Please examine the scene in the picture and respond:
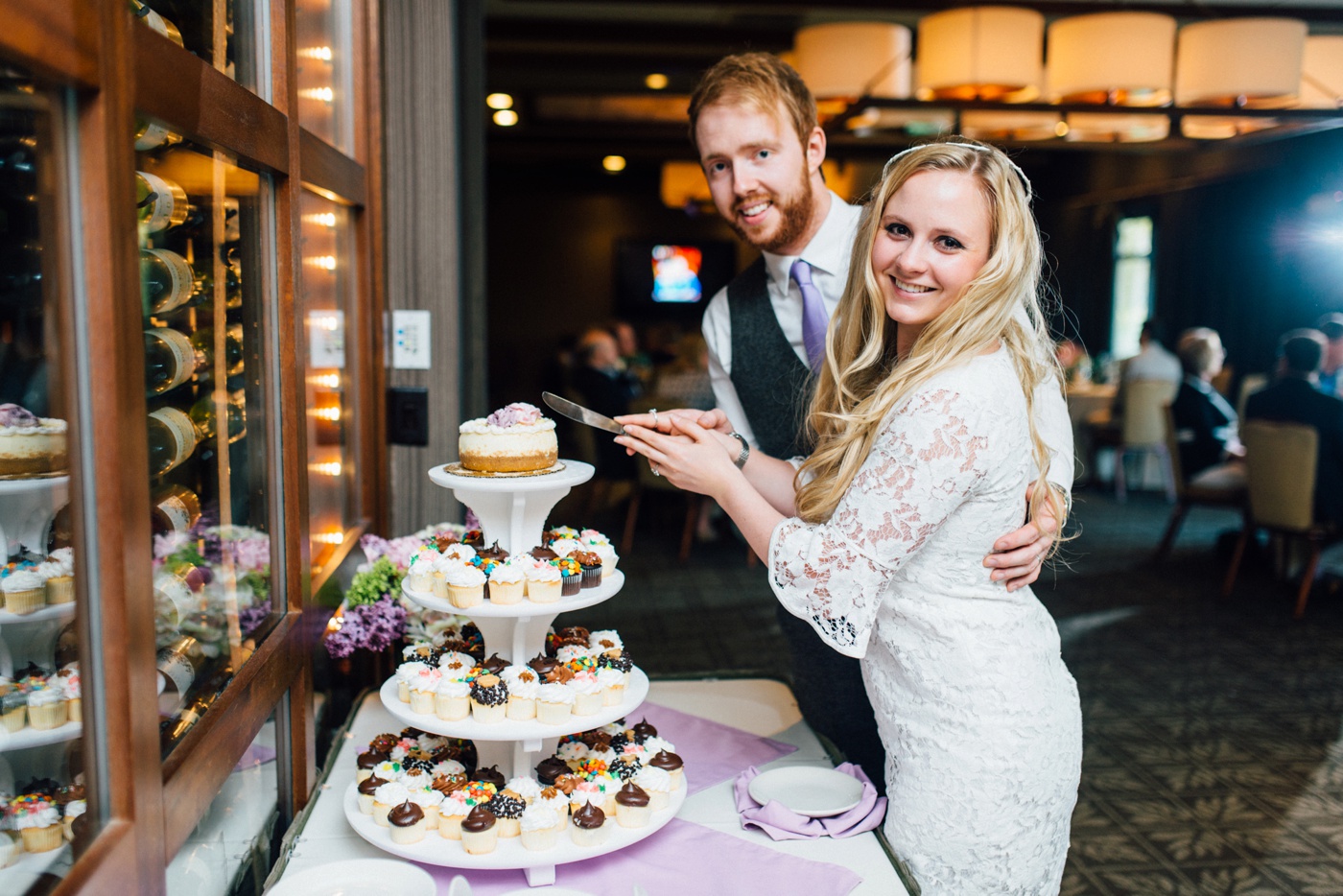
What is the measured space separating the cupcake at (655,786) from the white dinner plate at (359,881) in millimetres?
340

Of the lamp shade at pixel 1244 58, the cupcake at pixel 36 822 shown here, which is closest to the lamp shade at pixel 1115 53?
the lamp shade at pixel 1244 58

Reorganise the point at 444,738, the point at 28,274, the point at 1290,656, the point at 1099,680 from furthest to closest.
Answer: the point at 1290,656 < the point at 1099,680 < the point at 444,738 < the point at 28,274

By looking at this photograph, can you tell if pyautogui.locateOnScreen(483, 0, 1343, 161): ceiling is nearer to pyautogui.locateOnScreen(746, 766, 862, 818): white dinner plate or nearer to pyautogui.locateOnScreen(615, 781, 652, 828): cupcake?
pyautogui.locateOnScreen(746, 766, 862, 818): white dinner plate

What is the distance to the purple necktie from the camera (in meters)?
2.11

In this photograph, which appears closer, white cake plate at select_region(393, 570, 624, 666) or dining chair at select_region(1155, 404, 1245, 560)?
white cake plate at select_region(393, 570, 624, 666)

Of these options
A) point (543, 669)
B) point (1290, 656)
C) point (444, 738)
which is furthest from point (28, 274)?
point (1290, 656)

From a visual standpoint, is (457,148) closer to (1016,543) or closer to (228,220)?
(228,220)

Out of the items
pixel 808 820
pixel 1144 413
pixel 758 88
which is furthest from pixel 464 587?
pixel 1144 413

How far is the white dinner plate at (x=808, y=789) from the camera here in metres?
1.59

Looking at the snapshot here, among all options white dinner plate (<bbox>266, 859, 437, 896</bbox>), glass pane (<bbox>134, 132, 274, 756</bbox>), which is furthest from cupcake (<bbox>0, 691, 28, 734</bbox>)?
white dinner plate (<bbox>266, 859, 437, 896</bbox>)

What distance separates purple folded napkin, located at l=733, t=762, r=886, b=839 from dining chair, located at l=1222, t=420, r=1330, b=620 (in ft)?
15.1

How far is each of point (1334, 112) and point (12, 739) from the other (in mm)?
6575

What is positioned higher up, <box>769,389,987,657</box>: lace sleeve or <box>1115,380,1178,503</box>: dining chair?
<box>769,389,987,657</box>: lace sleeve

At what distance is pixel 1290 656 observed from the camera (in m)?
4.57
